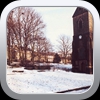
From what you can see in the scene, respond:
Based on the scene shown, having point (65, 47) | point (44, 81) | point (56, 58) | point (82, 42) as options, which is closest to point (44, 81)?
point (44, 81)

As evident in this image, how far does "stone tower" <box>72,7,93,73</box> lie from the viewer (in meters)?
1.95

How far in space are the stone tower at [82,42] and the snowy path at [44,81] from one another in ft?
0.23

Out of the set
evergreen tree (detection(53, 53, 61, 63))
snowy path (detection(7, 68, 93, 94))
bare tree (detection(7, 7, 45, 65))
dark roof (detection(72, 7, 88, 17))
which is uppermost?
dark roof (detection(72, 7, 88, 17))

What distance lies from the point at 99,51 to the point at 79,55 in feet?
0.52

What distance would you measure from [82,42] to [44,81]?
1.40 feet

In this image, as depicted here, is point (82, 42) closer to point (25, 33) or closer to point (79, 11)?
point (79, 11)

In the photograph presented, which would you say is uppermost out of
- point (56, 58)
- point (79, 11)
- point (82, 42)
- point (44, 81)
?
point (79, 11)

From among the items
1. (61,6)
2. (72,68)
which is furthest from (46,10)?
(72,68)

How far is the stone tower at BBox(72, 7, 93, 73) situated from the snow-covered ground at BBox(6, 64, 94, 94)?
2.8 inches

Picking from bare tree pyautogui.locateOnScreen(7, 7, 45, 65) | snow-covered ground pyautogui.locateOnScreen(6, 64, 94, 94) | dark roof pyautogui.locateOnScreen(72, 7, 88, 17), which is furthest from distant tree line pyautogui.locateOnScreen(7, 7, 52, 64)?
dark roof pyautogui.locateOnScreen(72, 7, 88, 17)

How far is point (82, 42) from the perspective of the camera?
1.97 metres

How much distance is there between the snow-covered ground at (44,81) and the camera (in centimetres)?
195

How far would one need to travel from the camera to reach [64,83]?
6.45 ft

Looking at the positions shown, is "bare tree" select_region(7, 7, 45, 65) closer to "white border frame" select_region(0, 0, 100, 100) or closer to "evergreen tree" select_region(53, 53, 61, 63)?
"white border frame" select_region(0, 0, 100, 100)
